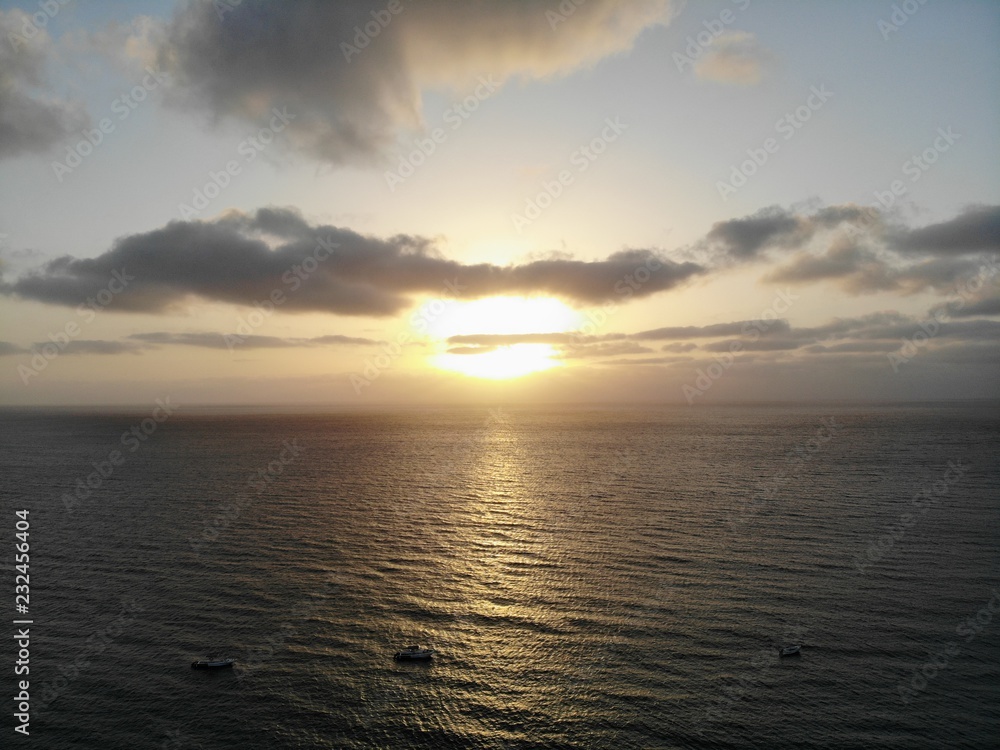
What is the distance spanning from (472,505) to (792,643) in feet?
194

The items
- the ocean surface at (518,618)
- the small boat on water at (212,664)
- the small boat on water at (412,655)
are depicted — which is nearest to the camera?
the ocean surface at (518,618)

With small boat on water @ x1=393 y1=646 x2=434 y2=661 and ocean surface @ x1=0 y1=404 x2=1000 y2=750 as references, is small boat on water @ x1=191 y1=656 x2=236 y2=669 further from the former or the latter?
small boat on water @ x1=393 y1=646 x2=434 y2=661

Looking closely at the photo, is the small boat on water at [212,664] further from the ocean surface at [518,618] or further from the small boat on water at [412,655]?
the small boat on water at [412,655]

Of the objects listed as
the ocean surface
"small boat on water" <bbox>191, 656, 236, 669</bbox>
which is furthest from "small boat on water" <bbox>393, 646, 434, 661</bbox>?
"small boat on water" <bbox>191, 656, 236, 669</bbox>

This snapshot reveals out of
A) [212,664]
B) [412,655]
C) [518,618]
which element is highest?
[212,664]

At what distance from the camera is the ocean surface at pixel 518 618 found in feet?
110

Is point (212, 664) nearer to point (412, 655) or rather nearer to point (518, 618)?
point (412, 655)

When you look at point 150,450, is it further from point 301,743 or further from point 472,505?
point 301,743

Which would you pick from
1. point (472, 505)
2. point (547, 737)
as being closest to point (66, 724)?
point (547, 737)

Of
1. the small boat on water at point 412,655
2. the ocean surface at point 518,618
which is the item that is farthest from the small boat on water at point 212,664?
the small boat on water at point 412,655

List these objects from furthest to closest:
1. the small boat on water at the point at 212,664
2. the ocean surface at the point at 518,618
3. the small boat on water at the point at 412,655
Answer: the small boat on water at the point at 412,655, the small boat on water at the point at 212,664, the ocean surface at the point at 518,618

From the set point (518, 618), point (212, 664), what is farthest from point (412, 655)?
point (212, 664)

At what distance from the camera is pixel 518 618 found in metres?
48.2

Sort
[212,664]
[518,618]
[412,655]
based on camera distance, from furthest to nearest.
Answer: [518,618] < [412,655] < [212,664]
